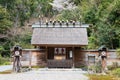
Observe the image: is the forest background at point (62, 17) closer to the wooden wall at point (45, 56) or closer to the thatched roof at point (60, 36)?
the wooden wall at point (45, 56)

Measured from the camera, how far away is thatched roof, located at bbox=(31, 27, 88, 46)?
67.6 feet

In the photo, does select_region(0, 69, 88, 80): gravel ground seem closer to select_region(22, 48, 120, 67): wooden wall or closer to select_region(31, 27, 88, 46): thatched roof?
select_region(31, 27, 88, 46): thatched roof

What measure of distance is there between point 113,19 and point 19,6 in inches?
885

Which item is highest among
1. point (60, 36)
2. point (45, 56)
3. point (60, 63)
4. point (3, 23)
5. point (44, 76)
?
point (3, 23)

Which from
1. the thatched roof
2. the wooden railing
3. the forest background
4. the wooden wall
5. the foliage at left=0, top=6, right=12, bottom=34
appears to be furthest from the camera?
A: the foliage at left=0, top=6, right=12, bottom=34

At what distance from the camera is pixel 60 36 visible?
70.1ft

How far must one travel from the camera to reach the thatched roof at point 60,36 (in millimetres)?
20594

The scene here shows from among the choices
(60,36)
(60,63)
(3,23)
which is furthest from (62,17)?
Answer: (60,63)

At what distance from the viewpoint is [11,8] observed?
42.1m

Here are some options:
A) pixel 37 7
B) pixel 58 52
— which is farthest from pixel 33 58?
pixel 37 7

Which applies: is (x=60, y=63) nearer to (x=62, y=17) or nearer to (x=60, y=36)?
(x=60, y=36)

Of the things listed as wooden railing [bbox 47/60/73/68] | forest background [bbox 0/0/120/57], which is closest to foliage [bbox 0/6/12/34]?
forest background [bbox 0/0/120/57]

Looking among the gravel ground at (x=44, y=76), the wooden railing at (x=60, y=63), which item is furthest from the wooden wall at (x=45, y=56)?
the gravel ground at (x=44, y=76)

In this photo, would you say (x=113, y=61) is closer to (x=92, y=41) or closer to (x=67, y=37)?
(x=67, y=37)
